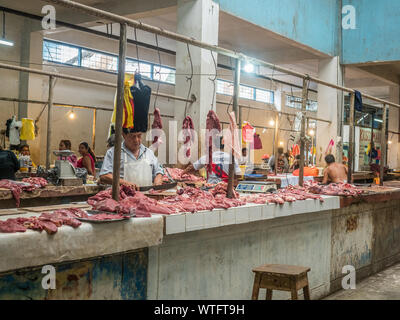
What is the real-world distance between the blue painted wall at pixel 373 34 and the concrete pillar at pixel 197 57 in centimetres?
674

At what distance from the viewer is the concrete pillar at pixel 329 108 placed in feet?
48.4

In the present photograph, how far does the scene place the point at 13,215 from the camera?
11.8 ft

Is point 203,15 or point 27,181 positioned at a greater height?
point 203,15

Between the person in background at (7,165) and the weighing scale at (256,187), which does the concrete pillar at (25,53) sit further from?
the weighing scale at (256,187)

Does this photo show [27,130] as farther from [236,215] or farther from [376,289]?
[376,289]

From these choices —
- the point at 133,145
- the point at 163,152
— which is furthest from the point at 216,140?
the point at 163,152

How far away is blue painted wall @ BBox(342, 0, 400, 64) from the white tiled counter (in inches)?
368

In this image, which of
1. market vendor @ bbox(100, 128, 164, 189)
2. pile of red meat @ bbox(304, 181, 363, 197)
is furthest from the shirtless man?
market vendor @ bbox(100, 128, 164, 189)

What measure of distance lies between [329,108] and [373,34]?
2.58 metres

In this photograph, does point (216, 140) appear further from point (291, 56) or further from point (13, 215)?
point (291, 56)

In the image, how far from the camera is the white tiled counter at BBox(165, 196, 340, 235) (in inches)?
158

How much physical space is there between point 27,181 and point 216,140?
267 cm

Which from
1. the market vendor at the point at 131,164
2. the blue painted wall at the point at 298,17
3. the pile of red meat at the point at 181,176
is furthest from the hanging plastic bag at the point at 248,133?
the market vendor at the point at 131,164

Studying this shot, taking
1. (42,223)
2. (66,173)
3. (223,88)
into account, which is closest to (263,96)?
(223,88)
